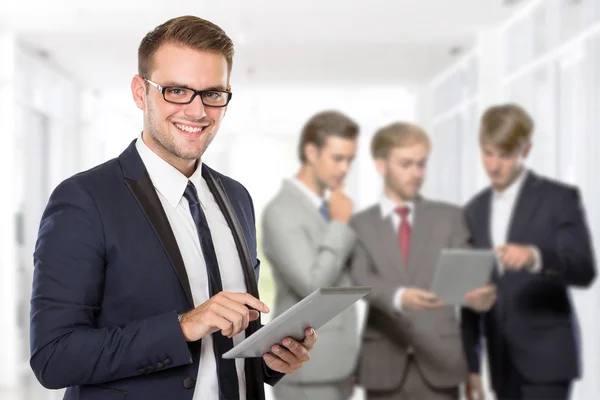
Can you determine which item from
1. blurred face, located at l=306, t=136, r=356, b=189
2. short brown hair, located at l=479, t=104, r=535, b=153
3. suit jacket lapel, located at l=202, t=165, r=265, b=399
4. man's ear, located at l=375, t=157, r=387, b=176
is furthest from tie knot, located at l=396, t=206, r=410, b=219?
suit jacket lapel, located at l=202, t=165, r=265, b=399

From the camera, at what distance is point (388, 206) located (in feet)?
10.5

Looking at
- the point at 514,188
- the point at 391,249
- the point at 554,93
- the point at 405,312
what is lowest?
the point at 405,312

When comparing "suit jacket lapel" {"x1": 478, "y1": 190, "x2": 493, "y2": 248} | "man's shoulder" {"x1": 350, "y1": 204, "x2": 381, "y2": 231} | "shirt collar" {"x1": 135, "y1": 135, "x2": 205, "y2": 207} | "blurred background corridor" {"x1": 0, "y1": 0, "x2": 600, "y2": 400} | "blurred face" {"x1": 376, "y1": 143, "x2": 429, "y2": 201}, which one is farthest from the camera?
"blurred background corridor" {"x1": 0, "y1": 0, "x2": 600, "y2": 400}

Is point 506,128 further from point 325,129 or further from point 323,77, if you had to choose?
point 323,77

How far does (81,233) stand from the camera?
1.31 m

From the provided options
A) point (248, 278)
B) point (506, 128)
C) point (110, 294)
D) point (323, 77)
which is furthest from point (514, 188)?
point (323, 77)

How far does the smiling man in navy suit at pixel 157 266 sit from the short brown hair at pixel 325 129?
150 centimetres

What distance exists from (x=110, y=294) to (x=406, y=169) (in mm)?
2058

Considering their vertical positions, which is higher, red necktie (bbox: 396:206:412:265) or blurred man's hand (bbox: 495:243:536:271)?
red necktie (bbox: 396:206:412:265)

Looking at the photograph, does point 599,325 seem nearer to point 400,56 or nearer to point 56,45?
point 400,56

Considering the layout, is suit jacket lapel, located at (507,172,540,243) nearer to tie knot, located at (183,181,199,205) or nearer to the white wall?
the white wall

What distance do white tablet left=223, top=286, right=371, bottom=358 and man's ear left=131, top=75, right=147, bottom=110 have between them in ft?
1.46

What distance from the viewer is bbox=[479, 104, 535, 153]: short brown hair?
11.3 ft

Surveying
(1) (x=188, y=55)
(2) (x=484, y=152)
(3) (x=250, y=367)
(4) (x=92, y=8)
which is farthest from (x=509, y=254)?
(4) (x=92, y=8)
